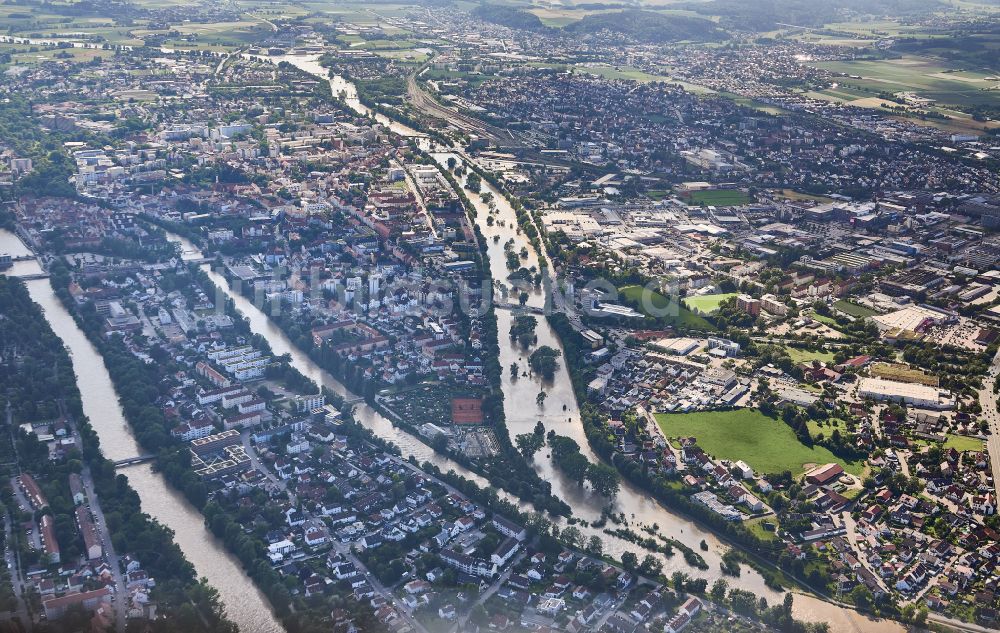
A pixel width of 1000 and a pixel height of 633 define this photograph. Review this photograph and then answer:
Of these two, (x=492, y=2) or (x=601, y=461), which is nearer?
(x=601, y=461)

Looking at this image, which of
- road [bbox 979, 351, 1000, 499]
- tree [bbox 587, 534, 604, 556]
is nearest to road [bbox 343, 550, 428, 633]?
tree [bbox 587, 534, 604, 556]

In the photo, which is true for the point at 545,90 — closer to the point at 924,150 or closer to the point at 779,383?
the point at 924,150

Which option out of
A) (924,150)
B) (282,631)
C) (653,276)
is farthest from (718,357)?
(924,150)

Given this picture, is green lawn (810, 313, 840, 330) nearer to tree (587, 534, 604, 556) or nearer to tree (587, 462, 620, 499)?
tree (587, 462, 620, 499)

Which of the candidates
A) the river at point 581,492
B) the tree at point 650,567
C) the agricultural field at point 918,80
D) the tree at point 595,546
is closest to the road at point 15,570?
the river at point 581,492

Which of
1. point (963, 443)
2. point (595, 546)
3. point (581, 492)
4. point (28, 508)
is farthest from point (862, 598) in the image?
point (28, 508)

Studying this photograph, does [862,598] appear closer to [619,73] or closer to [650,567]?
[650,567]
